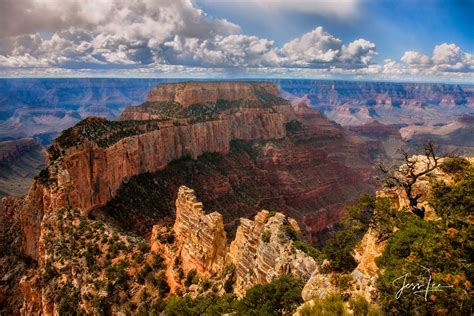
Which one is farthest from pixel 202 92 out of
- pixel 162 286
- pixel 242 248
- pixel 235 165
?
pixel 242 248

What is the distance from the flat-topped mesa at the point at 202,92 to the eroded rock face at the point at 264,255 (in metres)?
111

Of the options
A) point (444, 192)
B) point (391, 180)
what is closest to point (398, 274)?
point (444, 192)

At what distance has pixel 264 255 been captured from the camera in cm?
3194

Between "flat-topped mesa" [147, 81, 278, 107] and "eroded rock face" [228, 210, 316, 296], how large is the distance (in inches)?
4388

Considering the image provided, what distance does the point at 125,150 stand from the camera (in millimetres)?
78688

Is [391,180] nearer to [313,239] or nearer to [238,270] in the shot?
[238,270]

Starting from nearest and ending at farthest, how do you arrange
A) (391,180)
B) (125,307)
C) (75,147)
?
(391,180) → (125,307) → (75,147)

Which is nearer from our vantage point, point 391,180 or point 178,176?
point 391,180

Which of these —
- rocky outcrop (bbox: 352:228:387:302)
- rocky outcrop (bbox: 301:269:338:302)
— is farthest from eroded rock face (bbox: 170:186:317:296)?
rocky outcrop (bbox: 301:269:338:302)

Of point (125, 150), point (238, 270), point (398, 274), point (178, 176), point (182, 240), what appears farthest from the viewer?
point (178, 176)

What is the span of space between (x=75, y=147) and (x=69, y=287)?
27.5 metres

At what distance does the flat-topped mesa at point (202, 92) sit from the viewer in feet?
480

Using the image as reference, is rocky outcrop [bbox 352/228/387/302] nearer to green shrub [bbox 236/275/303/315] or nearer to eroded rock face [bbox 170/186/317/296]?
green shrub [bbox 236/275/303/315]

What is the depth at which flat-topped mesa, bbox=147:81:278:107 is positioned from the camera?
146 meters
